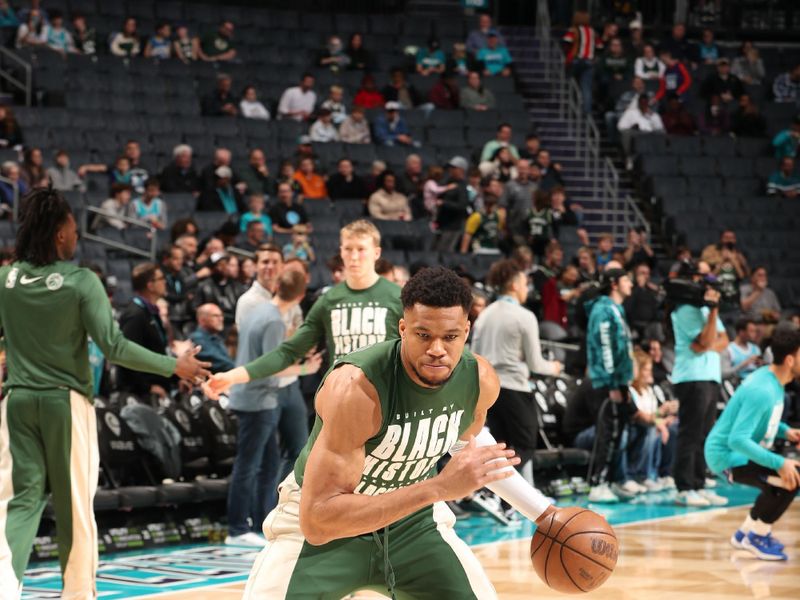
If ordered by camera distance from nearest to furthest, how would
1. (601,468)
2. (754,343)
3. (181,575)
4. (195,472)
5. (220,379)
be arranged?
(220,379) < (181,575) < (195,472) < (601,468) < (754,343)

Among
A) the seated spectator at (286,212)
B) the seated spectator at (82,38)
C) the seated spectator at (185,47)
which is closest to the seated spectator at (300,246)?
the seated spectator at (286,212)

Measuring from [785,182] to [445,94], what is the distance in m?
5.15

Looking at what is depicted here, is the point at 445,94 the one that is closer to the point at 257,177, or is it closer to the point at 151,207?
the point at 257,177

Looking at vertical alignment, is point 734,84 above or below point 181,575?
above

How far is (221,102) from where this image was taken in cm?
1695

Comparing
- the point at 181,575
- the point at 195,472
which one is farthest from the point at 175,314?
the point at 181,575

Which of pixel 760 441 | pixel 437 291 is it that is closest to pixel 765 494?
pixel 760 441

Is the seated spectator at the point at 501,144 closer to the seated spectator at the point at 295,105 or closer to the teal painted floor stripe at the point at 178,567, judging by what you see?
the seated spectator at the point at 295,105

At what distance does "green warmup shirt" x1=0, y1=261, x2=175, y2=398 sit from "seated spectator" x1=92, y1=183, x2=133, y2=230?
8.28 metres

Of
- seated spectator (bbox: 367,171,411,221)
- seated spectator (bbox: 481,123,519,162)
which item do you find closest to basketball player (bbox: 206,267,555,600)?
seated spectator (bbox: 367,171,411,221)

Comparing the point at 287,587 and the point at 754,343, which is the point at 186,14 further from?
the point at 287,587

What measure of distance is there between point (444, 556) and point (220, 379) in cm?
221

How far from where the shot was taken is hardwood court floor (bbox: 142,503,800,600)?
7008mm

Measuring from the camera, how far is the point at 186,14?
61.6 ft
